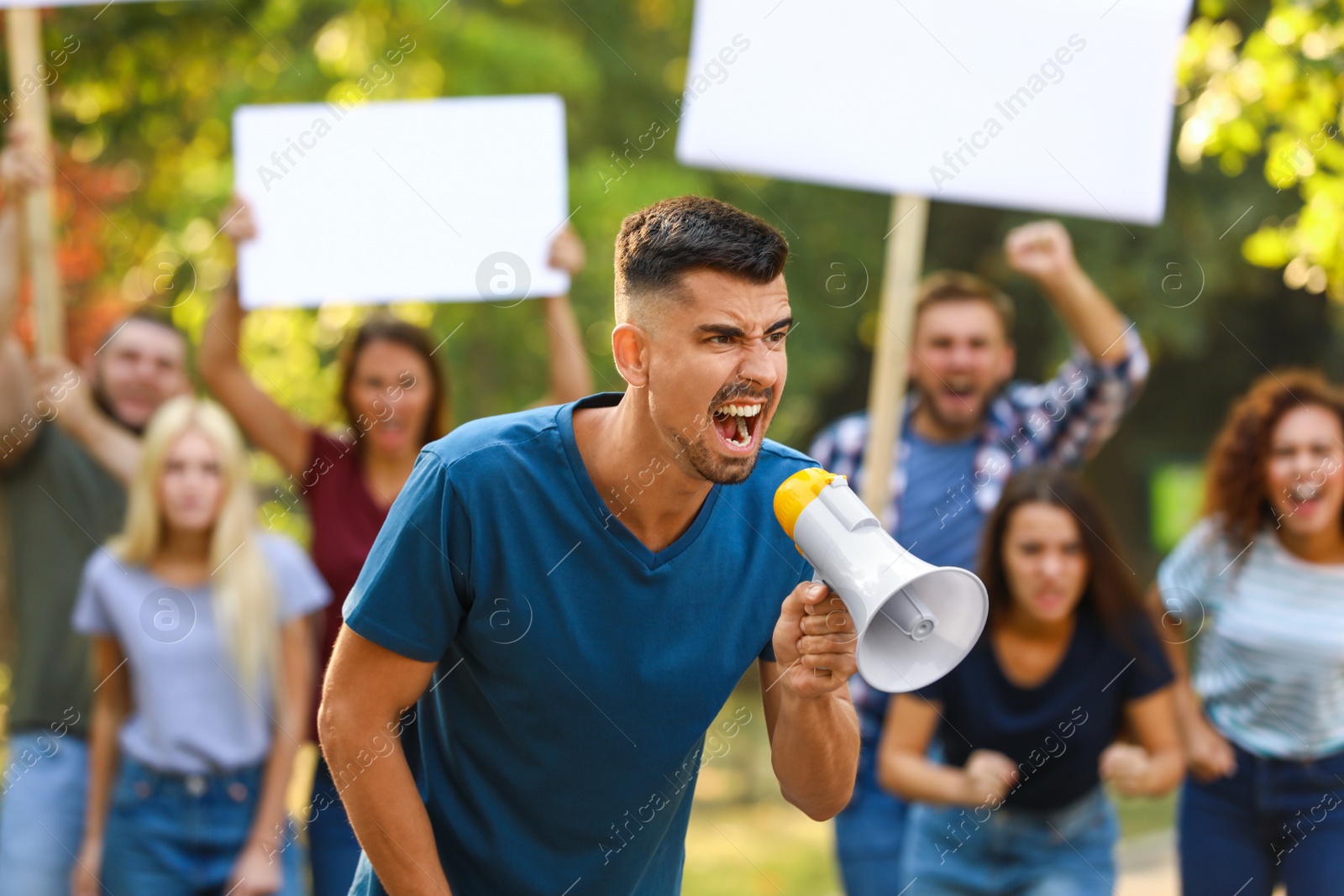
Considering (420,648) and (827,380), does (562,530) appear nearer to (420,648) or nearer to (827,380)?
(420,648)

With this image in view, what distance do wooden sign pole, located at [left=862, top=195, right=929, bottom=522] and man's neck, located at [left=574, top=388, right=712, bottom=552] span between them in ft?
6.21

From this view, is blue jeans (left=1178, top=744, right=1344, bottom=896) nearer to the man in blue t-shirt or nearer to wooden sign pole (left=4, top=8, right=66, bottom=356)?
the man in blue t-shirt

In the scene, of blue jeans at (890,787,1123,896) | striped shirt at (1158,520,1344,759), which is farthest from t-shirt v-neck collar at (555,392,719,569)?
striped shirt at (1158,520,1344,759)

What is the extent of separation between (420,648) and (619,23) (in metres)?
11.4

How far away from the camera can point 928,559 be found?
4379 mm

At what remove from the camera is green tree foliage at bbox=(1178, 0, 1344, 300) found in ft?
16.0

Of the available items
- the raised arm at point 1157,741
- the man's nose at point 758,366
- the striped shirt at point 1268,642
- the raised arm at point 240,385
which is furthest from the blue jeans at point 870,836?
the man's nose at point 758,366

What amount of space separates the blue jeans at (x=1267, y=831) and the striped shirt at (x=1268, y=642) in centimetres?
7

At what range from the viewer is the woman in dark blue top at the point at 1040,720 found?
3.83 metres

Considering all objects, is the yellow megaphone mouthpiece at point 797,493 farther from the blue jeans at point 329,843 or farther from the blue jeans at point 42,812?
the blue jeans at point 42,812

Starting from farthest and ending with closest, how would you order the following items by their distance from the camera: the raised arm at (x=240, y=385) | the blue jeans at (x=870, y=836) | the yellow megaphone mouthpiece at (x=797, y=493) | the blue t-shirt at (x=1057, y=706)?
the raised arm at (x=240, y=385)
the blue jeans at (x=870, y=836)
the blue t-shirt at (x=1057, y=706)
the yellow megaphone mouthpiece at (x=797, y=493)

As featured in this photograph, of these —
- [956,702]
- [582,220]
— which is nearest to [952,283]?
[956,702]

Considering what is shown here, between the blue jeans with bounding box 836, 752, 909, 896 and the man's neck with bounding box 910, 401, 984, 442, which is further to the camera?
the man's neck with bounding box 910, 401, 984, 442

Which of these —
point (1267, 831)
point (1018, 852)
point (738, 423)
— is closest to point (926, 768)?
point (1018, 852)
